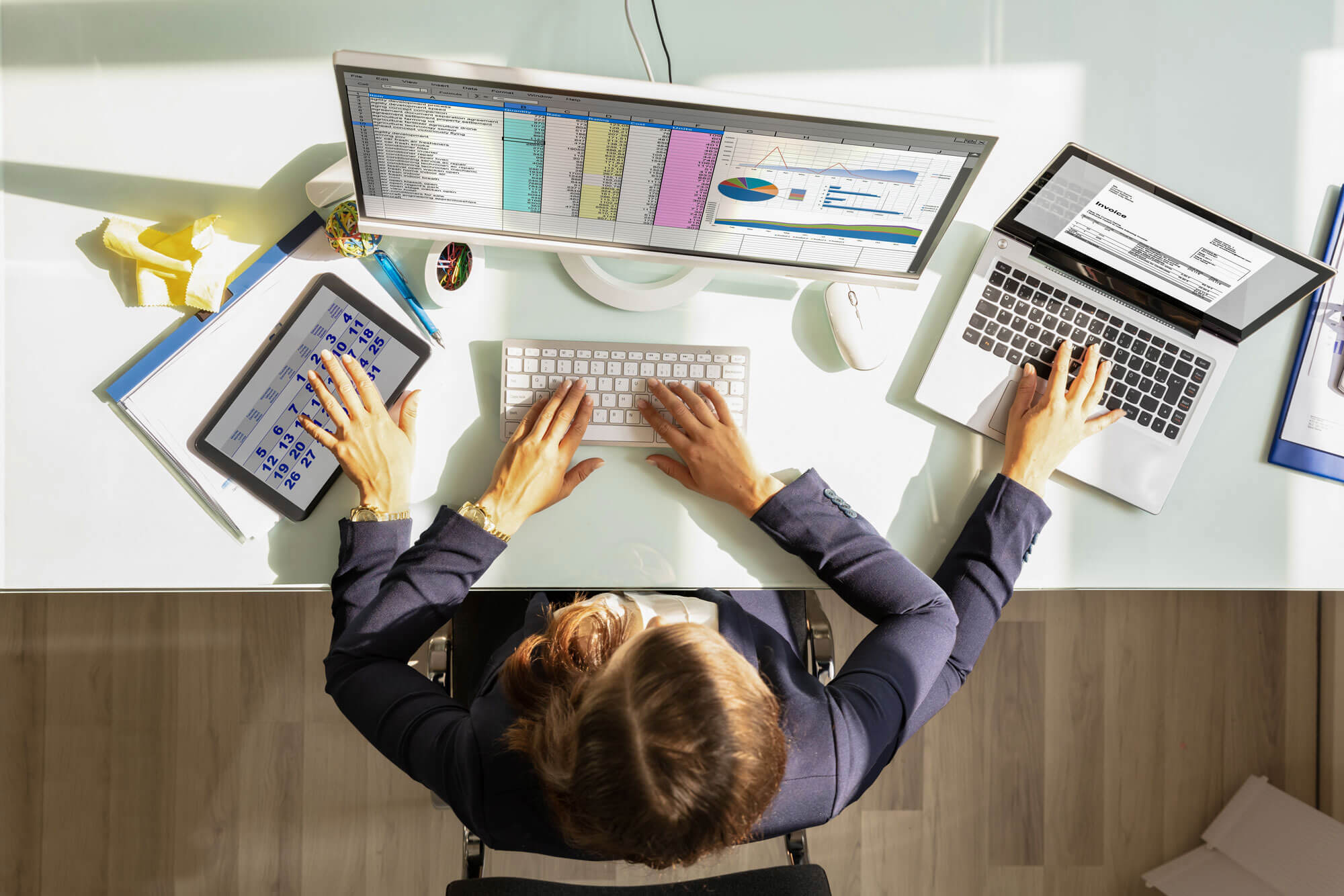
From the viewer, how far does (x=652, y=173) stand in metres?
0.84

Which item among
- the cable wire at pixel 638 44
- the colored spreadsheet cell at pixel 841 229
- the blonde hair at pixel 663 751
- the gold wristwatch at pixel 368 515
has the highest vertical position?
the cable wire at pixel 638 44

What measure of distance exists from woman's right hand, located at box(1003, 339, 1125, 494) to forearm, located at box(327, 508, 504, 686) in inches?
27.2

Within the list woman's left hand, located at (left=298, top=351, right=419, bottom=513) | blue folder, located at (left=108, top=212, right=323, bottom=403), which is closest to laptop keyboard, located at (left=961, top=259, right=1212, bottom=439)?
woman's left hand, located at (left=298, top=351, right=419, bottom=513)

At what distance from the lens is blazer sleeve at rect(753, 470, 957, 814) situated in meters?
1.02

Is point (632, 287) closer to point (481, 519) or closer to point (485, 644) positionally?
point (481, 519)

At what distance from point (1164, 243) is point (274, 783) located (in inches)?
71.4

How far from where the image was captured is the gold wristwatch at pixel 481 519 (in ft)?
3.33

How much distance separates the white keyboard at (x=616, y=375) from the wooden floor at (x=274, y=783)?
0.80 meters

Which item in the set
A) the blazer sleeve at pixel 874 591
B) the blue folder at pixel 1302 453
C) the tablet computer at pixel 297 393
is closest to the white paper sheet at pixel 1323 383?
the blue folder at pixel 1302 453

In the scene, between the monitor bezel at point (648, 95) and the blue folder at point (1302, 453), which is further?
the blue folder at point (1302, 453)

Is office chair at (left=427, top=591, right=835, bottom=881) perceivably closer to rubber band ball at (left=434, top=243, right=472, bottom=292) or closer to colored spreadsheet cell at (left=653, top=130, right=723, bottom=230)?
rubber band ball at (left=434, top=243, right=472, bottom=292)

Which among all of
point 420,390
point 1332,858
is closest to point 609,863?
point 420,390

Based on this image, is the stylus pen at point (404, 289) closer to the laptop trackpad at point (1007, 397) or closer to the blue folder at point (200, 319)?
the blue folder at point (200, 319)

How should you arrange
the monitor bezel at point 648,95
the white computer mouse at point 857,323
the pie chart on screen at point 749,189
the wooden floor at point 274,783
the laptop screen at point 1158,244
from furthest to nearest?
the wooden floor at point 274,783, the white computer mouse at point 857,323, the laptop screen at point 1158,244, the pie chart on screen at point 749,189, the monitor bezel at point 648,95
